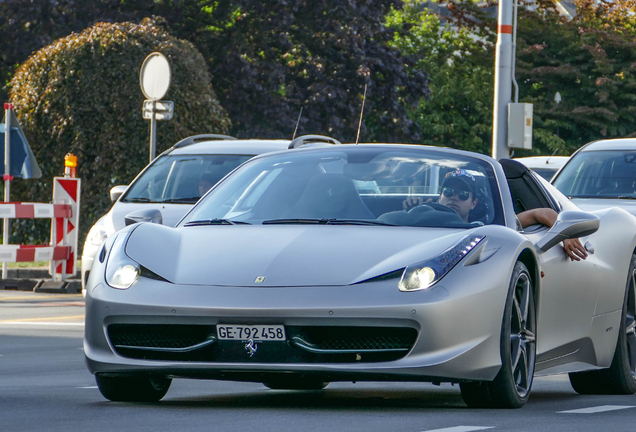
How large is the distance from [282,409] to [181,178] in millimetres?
7744

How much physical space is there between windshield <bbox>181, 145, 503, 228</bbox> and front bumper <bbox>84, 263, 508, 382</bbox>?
2.38 ft

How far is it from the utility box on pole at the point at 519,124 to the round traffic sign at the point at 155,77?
4.59m

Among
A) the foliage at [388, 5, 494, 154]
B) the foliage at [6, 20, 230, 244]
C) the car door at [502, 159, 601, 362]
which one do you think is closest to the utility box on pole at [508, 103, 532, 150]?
the foliage at [6, 20, 230, 244]

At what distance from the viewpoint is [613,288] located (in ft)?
24.9

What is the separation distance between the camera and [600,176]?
13156mm

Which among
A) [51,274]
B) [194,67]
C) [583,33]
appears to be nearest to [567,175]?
[51,274]

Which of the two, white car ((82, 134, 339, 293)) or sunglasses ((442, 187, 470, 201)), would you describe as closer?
sunglasses ((442, 187, 470, 201))

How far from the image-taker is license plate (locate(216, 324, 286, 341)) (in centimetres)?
582

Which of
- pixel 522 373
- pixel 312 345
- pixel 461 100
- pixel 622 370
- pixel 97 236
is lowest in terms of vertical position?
pixel 461 100

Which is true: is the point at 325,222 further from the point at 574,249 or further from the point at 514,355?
the point at 574,249

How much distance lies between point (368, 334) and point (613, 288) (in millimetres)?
2214

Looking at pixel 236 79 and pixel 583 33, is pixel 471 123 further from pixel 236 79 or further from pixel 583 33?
pixel 236 79

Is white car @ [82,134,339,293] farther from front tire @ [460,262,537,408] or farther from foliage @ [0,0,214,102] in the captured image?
foliage @ [0,0,214,102]

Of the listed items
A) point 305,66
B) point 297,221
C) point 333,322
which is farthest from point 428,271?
point 305,66
